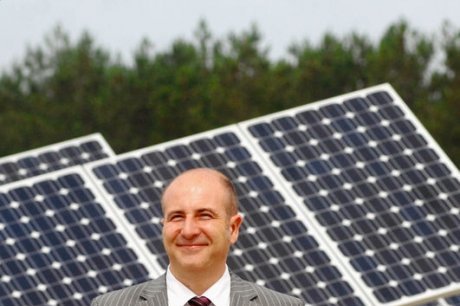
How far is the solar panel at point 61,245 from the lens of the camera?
23219 millimetres

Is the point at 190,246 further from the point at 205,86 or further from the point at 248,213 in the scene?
the point at 205,86

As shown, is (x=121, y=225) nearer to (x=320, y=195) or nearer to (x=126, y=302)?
(x=320, y=195)

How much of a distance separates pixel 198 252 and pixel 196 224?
14 cm

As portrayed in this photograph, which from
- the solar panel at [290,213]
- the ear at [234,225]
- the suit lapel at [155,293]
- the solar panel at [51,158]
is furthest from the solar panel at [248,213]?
the suit lapel at [155,293]

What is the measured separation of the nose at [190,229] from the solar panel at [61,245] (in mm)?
→ 12718

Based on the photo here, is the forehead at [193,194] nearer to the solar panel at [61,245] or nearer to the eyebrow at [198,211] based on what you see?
the eyebrow at [198,211]

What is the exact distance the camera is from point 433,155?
25875mm

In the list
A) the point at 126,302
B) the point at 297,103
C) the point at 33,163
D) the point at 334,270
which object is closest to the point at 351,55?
the point at 297,103

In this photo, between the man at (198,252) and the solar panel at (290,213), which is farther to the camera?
the solar panel at (290,213)

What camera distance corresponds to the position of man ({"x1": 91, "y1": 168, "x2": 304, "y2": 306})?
10.4 metres

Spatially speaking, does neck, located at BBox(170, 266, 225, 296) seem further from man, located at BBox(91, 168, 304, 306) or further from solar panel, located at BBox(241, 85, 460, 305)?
solar panel, located at BBox(241, 85, 460, 305)

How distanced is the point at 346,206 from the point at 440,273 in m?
1.53

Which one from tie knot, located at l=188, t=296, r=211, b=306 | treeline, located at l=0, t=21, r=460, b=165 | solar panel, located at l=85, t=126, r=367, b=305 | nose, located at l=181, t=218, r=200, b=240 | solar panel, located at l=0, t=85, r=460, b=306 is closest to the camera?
nose, located at l=181, t=218, r=200, b=240


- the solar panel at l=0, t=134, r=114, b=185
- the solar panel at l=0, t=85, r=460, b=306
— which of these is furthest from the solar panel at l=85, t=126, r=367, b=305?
the solar panel at l=0, t=134, r=114, b=185
